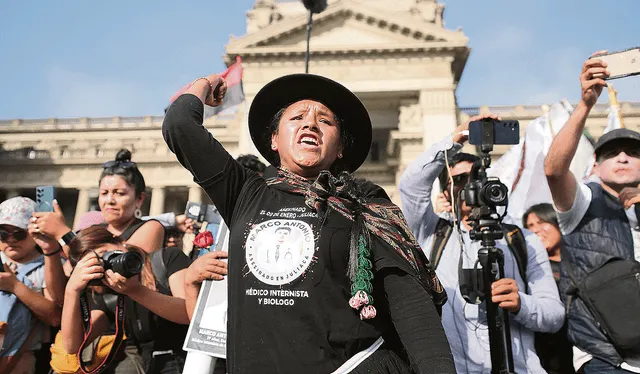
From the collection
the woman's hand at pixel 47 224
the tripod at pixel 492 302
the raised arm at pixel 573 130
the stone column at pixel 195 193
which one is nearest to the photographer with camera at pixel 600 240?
Result: the raised arm at pixel 573 130

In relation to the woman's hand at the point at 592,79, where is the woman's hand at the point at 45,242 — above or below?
below

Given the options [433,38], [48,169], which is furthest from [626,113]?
[48,169]

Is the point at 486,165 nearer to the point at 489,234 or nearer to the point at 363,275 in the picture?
the point at 489,234

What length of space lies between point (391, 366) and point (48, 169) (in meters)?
39.0

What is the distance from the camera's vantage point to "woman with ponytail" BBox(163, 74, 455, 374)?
145 cm

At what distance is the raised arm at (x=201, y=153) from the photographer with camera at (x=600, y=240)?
1.89 metres

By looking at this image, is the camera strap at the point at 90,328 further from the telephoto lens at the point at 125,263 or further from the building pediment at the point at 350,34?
the building pediment at the point at 350,34

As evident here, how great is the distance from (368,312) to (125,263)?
1650 millimetres

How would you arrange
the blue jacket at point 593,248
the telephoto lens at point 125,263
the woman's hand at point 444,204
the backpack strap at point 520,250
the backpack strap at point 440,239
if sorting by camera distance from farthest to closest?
the woman's hand at point 444,204 → the backpack strap at point 440,239 → the backpack strap at point 520,250 → the blue jacket at point 593,248 → the telephoto lens at point 125,263

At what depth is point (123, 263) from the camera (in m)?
2.65

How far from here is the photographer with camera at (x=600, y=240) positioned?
8.79ft

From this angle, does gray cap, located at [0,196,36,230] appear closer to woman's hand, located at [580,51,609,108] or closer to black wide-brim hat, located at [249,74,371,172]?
black wide-brim hat, located at [249,74,371,172]

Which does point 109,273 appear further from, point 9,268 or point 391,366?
point 391,366

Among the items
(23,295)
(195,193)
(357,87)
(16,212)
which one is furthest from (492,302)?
(195,193)
